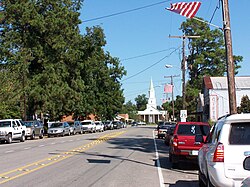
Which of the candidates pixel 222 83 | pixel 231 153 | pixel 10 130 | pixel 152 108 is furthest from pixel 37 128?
pixel 152 108

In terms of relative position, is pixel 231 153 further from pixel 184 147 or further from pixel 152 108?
pixel 152 108

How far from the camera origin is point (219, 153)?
7.90m

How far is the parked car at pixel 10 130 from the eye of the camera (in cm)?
3247

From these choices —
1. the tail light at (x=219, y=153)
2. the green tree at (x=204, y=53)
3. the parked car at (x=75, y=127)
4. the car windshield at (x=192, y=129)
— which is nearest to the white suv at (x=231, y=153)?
the tail light at (x=219, y=153)

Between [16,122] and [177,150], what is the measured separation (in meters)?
21.9

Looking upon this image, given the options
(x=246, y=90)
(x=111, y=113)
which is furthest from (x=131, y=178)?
(x=111, y=113)

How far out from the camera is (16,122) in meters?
34.3

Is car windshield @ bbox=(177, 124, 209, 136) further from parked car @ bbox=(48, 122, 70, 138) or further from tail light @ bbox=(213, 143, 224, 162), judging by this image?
parked car @ bbox=(48, 122, 70, 138)

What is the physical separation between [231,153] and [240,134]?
19.1 inches

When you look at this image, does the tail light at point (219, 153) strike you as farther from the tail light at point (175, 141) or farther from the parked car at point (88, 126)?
the parked car at point (88, 126)

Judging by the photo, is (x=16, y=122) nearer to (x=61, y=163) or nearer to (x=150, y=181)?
(x=61, y=163)

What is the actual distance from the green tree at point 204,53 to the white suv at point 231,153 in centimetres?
6493

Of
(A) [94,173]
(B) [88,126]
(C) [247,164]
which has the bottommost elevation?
(A) [94,173]

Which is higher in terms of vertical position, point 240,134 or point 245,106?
point 245,106
